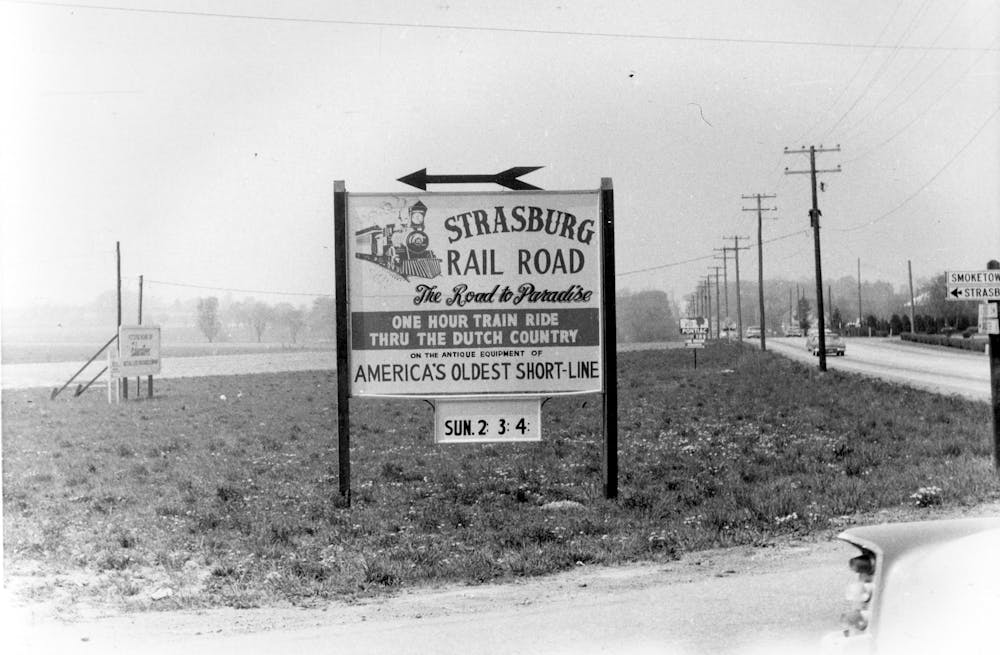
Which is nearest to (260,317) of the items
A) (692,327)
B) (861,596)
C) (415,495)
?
(692,327)

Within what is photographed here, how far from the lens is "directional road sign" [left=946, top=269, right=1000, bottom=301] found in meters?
9.45

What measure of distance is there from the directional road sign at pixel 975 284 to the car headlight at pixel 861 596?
7.05 meters

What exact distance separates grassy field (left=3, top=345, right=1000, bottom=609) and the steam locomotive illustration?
8.53 ft

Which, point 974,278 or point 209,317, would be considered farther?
point 209,317

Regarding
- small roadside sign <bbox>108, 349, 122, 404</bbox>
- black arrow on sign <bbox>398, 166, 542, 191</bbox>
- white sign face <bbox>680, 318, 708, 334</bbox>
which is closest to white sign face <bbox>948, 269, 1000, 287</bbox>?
black arrow on sign <bbox>398, 166, 542, 191</bbox>

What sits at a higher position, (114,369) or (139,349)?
(139,349)

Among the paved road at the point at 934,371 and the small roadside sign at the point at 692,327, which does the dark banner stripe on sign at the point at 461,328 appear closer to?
the paved road at the point at 934,371

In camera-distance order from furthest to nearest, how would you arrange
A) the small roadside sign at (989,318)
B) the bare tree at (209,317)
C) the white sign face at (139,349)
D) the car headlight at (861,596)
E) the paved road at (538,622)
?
1. the bare tree at (209,317)
2. the white sign face at (139,349)
3. the small roadside sign at (989,318)
4. the paved road at (538,622)
5. the car headlight at (861,596)

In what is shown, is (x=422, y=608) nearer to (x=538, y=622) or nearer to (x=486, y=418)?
(x=538, y=622)

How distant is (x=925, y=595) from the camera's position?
2971mm

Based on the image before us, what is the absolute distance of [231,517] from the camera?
9.02 m

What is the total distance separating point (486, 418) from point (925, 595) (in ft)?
21.4

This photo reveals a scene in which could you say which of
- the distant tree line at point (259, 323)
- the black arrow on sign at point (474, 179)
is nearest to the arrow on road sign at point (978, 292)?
the black arrow on sign at point (474, 179)

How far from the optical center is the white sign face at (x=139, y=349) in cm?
2900
